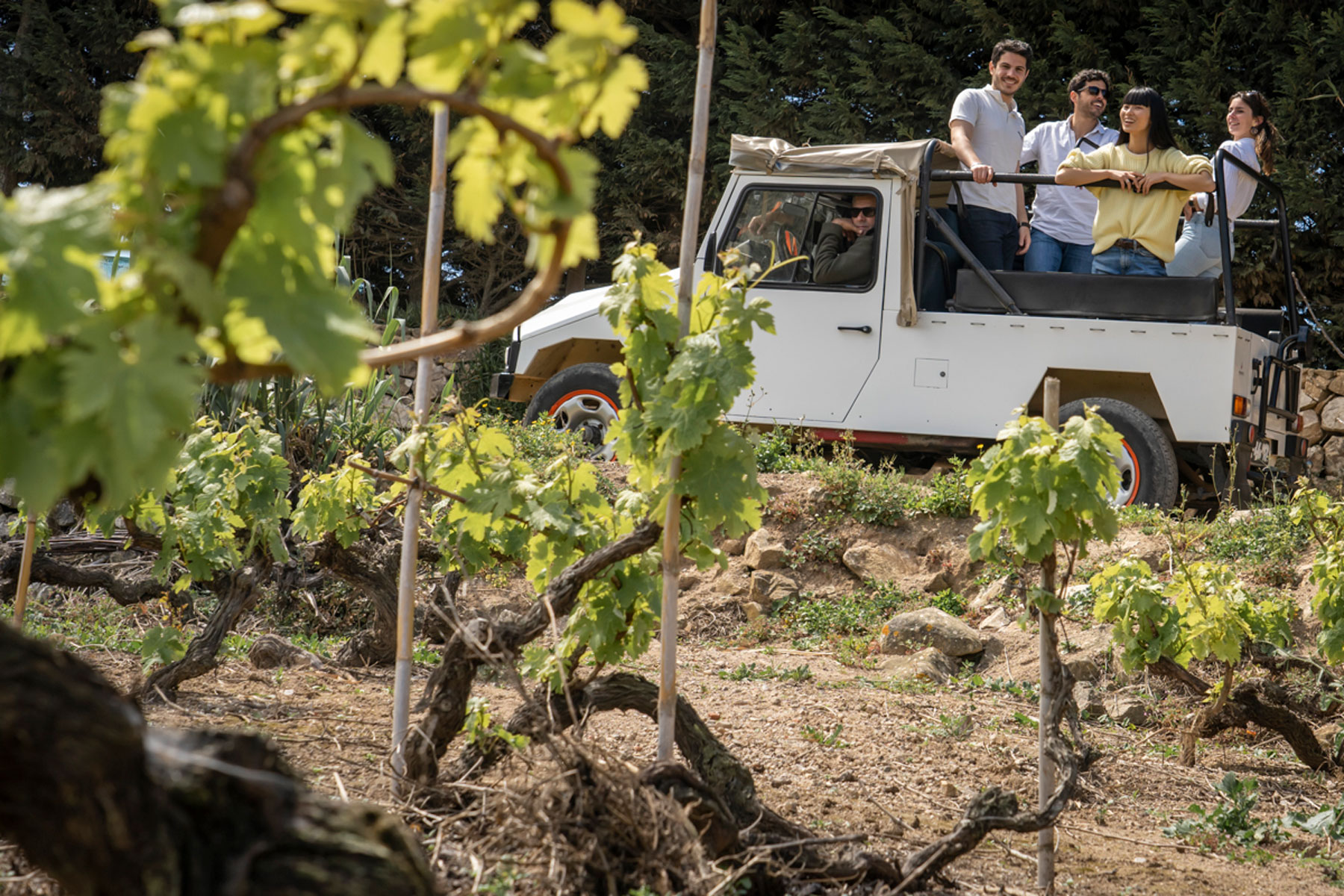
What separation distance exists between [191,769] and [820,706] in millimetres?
3835

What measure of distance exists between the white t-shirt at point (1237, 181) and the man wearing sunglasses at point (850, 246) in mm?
2085

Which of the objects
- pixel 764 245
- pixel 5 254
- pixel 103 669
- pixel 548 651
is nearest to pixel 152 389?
pixel 5 254

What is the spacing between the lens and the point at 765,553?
7.38m

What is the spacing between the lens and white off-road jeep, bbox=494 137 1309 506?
24.4ft

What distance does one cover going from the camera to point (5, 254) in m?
1.24

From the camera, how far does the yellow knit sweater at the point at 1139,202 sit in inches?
281

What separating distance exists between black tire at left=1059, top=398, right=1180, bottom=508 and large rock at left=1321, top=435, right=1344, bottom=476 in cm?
544

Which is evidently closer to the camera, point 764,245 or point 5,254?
point 5,254

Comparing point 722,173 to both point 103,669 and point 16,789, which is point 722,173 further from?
→ point 16,789

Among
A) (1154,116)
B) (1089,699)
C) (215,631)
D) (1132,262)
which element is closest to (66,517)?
(215,631)

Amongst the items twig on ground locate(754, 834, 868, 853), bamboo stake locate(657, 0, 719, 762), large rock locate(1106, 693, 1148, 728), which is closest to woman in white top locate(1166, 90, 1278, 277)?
large rock locate(1106, 693, 1148, 728)

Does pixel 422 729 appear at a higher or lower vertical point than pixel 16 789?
lower

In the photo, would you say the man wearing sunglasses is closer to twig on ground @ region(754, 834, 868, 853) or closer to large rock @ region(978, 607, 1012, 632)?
large rock @ region(978, 607, 1012, 632)

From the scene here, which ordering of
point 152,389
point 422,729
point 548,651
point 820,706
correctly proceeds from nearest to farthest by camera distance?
point 152,389, point 422,729, point 548,651, point 820,706
